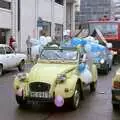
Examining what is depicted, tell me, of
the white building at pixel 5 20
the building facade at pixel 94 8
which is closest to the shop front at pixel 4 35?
the white building at pixel 5 20

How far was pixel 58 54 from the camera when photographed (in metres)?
12.5

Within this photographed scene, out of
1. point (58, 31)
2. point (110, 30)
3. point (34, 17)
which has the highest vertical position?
point (34, 17)

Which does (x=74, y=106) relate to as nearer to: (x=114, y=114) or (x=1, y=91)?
(x=114, y=114)

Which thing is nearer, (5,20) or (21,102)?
(21,102)

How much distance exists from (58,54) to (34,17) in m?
33.1

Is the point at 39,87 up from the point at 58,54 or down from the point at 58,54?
down

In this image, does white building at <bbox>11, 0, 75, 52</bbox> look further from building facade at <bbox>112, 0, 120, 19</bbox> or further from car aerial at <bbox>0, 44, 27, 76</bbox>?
car aerial at <bbox>0, 44, 27, 76</bbox>

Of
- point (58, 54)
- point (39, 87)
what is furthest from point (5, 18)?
point (39, 87)

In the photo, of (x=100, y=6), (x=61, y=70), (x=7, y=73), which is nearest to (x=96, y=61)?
(x=7, y=73)

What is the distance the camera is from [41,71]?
11.1 meters

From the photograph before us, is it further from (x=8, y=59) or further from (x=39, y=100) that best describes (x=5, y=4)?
(x=39, y=100)

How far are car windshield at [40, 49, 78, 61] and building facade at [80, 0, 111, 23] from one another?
59.7m

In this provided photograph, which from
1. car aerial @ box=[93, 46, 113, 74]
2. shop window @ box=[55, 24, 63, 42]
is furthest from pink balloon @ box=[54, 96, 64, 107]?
shop window @ box=[55, 24, 63, 42]

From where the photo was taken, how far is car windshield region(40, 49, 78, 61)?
1234 centimetres
